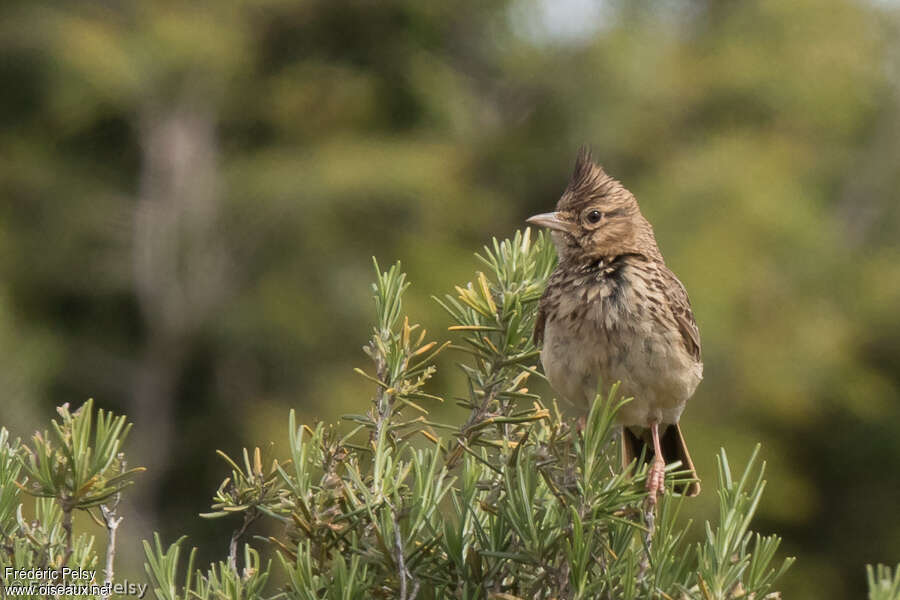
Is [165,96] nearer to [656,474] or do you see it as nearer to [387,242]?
[387,242]

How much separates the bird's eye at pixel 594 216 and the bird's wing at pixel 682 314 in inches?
8.9

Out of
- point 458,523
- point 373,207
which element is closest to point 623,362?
point 458,523

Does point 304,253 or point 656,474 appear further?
point 304,253

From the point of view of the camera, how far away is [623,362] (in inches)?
127

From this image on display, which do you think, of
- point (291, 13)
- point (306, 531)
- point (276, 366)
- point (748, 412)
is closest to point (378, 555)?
point (306, 531)

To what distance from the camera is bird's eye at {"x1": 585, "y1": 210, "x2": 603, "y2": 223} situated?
3646 millimetres

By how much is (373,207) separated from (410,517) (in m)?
14.0

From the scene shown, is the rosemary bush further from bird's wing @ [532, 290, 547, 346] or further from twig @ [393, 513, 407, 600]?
bird's wing @ [532, 290, 547, 346]

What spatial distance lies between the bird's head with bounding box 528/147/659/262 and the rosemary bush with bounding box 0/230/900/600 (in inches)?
52.9

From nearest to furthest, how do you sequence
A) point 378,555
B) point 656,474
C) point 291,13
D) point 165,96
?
point 378,555 < point 656,474 < point 165,96 < point 291,13

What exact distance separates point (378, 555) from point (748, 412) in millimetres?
17265

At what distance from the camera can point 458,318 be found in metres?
2.54

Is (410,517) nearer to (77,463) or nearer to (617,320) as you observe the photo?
(77,463)

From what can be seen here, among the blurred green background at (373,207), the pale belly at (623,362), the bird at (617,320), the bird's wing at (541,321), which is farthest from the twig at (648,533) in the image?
the blurred green background at (373,207)
